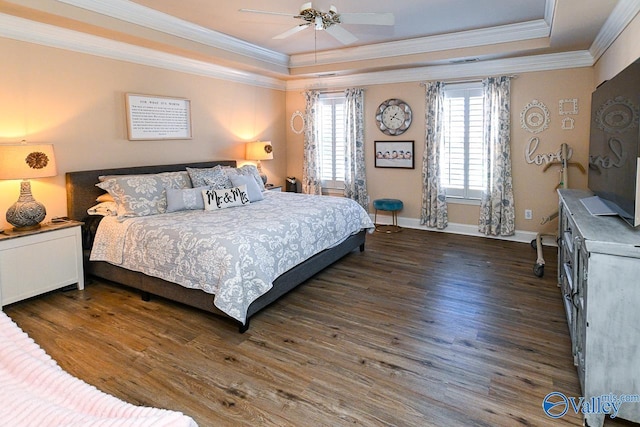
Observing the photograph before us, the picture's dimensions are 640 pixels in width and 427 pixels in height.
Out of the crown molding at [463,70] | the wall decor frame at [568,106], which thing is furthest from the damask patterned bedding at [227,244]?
the wall decor frame at [568,106]

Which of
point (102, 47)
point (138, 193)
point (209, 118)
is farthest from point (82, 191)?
point (209, 118)

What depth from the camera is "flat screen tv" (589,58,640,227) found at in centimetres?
204

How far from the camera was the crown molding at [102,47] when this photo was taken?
3494 millimetres

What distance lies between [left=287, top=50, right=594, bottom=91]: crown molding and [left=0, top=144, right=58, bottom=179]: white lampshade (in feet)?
14.1

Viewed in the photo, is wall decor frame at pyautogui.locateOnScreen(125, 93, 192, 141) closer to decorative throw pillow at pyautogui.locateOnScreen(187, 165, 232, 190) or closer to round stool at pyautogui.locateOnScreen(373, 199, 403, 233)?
decorative throw pillow at pyautogui.locateOnScreen(187, 165, 232, 190)

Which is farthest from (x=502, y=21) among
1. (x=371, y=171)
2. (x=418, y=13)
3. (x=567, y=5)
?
(x=371, y=171)

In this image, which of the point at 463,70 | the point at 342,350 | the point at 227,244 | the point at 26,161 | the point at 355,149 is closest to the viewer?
the point at 342,350

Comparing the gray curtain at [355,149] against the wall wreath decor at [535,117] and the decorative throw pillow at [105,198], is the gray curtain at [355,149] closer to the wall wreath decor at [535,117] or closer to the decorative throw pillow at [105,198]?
the wall wreath decor at [535,117]

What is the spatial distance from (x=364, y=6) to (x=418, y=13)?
656 millimetres

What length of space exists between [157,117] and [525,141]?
471cm

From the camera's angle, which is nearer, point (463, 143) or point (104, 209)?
point (104, 209)

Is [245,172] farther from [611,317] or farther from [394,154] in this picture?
[611,317]

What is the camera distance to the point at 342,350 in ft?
8.98

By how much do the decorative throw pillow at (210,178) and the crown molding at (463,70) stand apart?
2.87 metres
